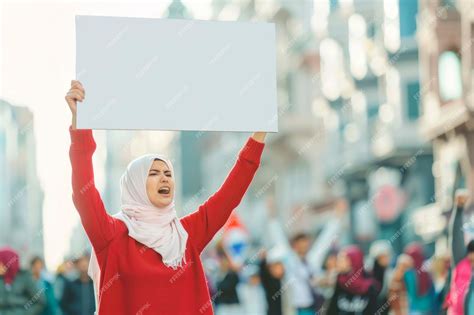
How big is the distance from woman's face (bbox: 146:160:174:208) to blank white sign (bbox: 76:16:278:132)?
0.28 meters

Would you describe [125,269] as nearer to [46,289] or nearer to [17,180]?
[46,289]

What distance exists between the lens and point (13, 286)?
39.0 feet

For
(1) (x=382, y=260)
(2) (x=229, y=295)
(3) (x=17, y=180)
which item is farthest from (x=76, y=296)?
(3) (x=17, y=180)

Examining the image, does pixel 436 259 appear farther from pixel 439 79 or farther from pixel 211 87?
pixel 439 79

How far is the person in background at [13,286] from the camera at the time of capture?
11734 mm

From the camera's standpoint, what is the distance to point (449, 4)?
33.8 metres

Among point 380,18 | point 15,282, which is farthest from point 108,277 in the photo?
point 380,18

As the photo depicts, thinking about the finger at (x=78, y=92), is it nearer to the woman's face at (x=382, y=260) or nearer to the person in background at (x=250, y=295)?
the woman's face at (x=382, y=260)

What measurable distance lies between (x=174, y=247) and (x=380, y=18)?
4000cm

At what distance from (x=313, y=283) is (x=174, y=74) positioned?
9708 millimetres

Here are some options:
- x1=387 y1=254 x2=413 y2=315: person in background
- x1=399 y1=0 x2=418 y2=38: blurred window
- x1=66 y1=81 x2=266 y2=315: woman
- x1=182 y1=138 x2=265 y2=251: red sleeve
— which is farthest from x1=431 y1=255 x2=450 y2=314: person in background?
x1=399 y1=0 x2=418 y2=38: blurred window

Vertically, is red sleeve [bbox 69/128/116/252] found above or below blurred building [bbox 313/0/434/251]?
below

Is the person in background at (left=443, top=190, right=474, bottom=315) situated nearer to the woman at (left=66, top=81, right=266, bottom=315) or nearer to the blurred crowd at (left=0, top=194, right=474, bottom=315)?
the blurred crowd at (left=0, top=194, right=474, bottom=315)

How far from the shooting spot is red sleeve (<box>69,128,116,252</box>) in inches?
192
